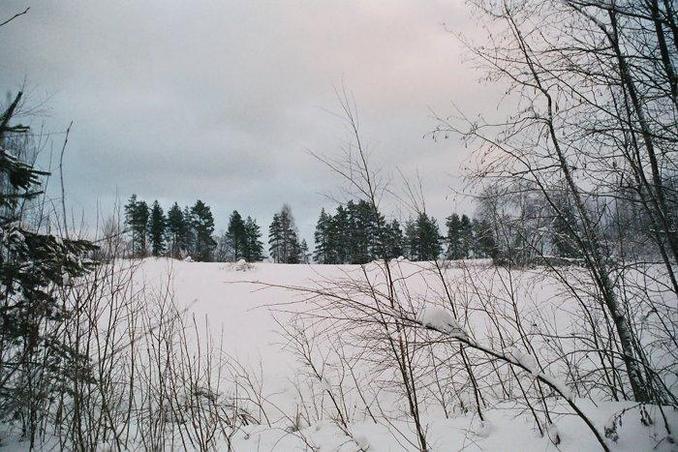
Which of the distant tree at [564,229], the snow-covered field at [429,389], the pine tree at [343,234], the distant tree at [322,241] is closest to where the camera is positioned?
the snow-covered field at [429,389]

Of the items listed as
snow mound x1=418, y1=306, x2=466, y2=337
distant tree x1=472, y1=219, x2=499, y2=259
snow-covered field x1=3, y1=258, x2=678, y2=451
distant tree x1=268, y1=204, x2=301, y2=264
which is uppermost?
distant tree x1=268, y1=204, x2=301, y2=264

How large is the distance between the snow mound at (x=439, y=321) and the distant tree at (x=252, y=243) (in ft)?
141

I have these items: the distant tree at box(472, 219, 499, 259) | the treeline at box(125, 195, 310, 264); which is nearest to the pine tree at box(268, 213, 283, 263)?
the treeline at box(125, 195, 310, 264)

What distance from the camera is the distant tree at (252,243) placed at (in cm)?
4416

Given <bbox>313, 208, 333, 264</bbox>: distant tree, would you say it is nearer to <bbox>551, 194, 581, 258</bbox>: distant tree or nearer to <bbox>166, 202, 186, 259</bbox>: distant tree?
<bbox>166, 202, 186, 259</bbox>: distant tree

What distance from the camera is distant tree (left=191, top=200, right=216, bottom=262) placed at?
44.2m

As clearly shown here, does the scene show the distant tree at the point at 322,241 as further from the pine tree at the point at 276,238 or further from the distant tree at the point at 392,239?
the distant tree at the point at 392,239

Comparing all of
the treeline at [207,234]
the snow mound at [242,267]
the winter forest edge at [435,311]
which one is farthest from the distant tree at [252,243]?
the winter forest edge at [435,311]

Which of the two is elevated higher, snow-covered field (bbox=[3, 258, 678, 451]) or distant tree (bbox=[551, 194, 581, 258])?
distant tree (bbox=[551, 194, 581, 258])

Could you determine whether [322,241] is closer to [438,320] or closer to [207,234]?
[207,234]

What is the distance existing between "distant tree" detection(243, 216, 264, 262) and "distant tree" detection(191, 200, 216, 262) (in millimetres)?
4572

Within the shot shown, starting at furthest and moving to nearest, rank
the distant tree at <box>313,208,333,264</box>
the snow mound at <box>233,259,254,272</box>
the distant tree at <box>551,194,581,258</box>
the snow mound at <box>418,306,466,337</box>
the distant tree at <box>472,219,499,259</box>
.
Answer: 1. the distant tree at <box>313,208,333,264</box>
2. the snow mound at <box>233,259,254,272</box>
3. the distant tree at <box>472,219,499,259</box>
4. the distant tree at <box>551,194,581,258</box>
5. the snow mound at <box>418,306,466,337</box>

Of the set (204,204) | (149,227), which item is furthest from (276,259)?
(149,227)

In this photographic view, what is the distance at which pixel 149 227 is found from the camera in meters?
41.2
